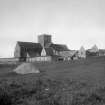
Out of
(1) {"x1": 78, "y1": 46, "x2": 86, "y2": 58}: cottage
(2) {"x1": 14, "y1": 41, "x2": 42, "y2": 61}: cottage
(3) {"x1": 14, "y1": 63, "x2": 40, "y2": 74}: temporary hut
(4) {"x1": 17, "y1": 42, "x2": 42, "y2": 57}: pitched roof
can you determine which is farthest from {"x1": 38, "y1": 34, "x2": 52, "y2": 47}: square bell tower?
(3) {"x1": 14, "y1": 63, "x2": 40, "y2": 74}: temporary hut

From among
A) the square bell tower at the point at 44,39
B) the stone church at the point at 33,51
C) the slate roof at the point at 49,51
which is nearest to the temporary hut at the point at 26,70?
the stone church at the point at 33,51

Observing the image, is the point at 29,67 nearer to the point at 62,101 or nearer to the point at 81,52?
the point at 62,101

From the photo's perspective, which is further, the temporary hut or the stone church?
the stone church

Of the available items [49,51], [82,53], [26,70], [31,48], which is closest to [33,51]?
[31,48]

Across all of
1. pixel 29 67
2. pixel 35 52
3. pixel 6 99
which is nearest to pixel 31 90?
pixel 6 99

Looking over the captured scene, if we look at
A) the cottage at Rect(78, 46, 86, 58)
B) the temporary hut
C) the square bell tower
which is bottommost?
the temporary hut

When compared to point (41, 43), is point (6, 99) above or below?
below

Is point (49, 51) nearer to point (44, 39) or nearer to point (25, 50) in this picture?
point (25, 50)

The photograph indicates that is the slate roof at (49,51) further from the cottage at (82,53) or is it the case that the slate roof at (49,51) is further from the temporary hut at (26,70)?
the temporary hut at (26,70)

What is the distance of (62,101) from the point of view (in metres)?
10.6

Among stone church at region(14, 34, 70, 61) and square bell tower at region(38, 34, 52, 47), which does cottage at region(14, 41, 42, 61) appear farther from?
square bell tower at region(38, 34, 52, 47)

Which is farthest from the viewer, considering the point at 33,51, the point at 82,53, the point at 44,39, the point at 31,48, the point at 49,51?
the point at 44,39

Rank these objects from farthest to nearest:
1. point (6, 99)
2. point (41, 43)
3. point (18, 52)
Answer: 1. point (41, 43)
2. point (18, 52)
3. point (6, 99)

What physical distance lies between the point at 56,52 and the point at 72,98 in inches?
2908
